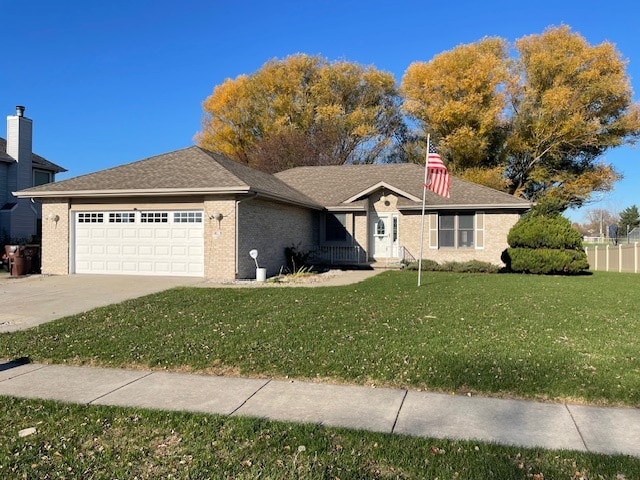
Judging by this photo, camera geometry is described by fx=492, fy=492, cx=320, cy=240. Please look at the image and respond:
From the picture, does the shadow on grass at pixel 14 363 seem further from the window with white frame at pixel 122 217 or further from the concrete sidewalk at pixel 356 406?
the window with white frame at pixel 122 217

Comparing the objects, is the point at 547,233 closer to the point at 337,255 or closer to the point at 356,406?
the point at 337,255

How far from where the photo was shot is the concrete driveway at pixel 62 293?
373 inches

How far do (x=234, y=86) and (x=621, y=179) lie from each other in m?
29.1

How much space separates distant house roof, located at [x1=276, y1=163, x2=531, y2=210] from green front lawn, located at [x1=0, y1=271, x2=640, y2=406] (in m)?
9.32

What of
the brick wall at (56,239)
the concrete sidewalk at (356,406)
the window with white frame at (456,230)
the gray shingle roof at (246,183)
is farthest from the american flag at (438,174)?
the brick wall at (56,239)

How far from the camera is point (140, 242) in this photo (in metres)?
16.1

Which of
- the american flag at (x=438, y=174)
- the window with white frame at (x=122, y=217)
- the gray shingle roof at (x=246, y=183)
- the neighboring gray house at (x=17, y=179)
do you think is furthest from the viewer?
the neighboring gray house at (x=17, y=179)

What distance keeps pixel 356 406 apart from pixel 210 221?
11.3 m

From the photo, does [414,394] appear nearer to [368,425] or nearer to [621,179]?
[368,425]

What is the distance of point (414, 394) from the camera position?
511 cm

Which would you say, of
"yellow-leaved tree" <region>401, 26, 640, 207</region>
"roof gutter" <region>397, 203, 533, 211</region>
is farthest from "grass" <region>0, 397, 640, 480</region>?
"yellow-leaved tree" <region>401, 26, 640, 207</region>

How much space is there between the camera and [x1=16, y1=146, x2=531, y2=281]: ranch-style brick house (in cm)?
1525

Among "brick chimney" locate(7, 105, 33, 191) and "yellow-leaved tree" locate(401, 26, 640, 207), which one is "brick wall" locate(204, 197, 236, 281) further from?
"yellow-leaved tree" locate(401, 26, 640, 207)

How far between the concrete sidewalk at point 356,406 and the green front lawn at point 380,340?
12.8 inches
